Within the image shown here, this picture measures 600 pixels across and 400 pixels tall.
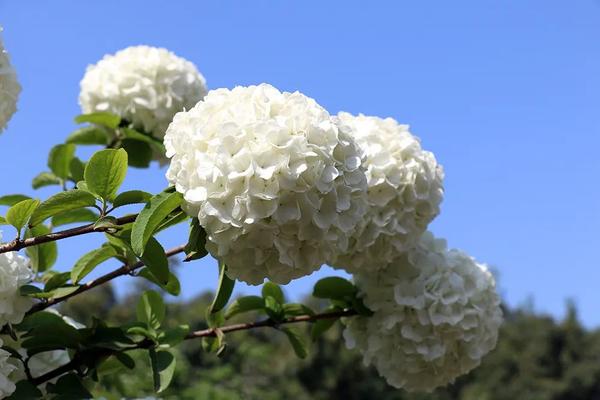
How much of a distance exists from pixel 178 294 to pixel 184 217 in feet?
1.40

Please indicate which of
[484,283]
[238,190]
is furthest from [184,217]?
[484,283]

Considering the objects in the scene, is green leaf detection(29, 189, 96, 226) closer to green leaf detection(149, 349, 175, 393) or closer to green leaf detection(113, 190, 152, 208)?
green leaf detection(113, 190, 152, 208)

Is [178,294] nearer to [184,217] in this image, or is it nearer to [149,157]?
[184,217]

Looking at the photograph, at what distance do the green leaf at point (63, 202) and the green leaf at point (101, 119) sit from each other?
0.99 m

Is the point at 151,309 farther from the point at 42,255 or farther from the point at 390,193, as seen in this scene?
the point at 390,193

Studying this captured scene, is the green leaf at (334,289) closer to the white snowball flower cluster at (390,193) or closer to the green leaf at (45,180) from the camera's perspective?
the white snowball flower cluster at (390,193)

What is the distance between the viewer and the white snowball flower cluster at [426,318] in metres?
2.09

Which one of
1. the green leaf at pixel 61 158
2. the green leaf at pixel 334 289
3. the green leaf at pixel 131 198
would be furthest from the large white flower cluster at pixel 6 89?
the green leaf at pixel 334 289

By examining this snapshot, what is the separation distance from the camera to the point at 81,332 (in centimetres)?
182

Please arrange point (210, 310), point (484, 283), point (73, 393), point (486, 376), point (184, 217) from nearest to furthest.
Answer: point (184, 217), point (73, 393), point (210, 310), point (484, 283), point (486, 376)

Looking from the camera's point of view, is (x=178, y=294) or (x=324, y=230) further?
(x=178, y=294)

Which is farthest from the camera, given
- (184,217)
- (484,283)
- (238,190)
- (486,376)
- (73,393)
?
(486,376)

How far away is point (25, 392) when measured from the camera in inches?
64.8

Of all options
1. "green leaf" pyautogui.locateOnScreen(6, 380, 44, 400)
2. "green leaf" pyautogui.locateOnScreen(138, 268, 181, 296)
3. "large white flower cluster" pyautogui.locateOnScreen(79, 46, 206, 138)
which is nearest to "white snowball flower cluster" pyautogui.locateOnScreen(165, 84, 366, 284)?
"green leaf" pyautogui.locateOnScreen(138, 268, 181, 296)
